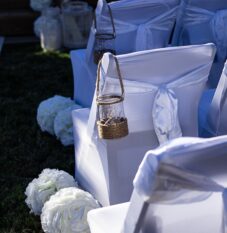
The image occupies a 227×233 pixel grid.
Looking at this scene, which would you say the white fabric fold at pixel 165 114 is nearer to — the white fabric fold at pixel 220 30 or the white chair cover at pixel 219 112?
the white chair cover at pixel 219 112

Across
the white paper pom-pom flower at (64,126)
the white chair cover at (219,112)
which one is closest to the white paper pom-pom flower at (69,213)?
the white chair cover at (219,112)

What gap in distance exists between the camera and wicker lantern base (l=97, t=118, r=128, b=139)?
244 cm

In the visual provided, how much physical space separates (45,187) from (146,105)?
2.48 feet

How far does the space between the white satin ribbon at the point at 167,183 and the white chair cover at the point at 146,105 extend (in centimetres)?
88

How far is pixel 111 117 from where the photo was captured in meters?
2.49

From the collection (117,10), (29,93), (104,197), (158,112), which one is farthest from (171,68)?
(29,93)

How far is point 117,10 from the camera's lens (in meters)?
3.65

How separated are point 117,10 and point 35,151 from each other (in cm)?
107

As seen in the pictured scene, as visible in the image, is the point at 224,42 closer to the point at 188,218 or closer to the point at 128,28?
the point at 128,28

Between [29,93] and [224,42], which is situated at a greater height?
[224,42]

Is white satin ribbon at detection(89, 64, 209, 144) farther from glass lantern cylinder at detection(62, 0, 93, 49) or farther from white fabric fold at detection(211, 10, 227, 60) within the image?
glass lantern cylinder at detection(62, 0, 93, 49)

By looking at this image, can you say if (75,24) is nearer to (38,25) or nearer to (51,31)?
(51,31)

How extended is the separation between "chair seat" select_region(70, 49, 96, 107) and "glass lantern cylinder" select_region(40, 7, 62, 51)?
89.8 inches

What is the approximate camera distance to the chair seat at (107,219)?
206 cm
